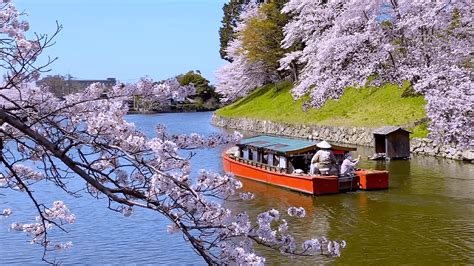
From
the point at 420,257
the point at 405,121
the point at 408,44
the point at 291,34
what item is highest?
the point at 291,34

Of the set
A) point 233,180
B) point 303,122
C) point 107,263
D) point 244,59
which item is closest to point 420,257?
point 107,263

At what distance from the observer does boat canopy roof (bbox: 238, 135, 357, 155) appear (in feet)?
64.6

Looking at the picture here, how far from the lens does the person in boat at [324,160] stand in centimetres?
1869

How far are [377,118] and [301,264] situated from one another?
23637 mm

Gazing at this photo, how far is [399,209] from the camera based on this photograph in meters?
16.2

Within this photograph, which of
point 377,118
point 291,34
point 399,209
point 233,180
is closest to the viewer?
point 233,180

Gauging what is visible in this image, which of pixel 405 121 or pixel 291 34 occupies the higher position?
pixel 291 34

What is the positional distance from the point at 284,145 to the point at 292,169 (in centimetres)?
116

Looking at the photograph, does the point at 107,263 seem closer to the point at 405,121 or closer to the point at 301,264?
the point at 301,264

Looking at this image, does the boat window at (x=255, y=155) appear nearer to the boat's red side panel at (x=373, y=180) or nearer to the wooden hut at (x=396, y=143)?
the boat's red side panel at (x=373, y=180)

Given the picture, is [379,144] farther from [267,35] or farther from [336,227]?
[267,35]

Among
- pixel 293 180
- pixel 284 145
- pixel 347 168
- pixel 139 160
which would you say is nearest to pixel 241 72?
pixel 284 145

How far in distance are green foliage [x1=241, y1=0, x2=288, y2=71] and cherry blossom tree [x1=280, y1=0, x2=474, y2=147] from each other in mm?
21937

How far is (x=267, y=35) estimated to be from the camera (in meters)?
52.2
